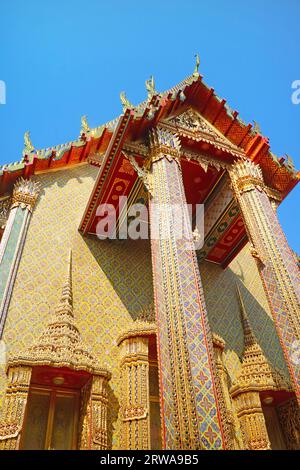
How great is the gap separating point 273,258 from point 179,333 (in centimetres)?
257

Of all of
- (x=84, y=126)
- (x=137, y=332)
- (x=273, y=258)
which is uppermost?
(x=84, y=126)

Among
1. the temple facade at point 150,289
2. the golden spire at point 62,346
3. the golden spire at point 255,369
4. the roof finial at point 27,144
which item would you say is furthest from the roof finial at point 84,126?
the golden spire at point 255,369

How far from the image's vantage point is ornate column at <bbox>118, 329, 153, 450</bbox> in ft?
18.4

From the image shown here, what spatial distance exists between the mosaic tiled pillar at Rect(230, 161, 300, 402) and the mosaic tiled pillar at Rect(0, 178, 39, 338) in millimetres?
4080

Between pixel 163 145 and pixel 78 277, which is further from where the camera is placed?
pixel 78 277

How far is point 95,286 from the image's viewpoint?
7.61 meters

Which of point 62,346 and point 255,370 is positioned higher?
point 255,370

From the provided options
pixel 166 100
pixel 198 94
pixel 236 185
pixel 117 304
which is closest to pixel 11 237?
pixel 117 304

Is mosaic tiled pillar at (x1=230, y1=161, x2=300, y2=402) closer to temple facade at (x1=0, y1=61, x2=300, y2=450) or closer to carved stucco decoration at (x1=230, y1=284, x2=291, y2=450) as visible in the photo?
temple facade at (x1=0, y1=61, x2=300, y2=450)

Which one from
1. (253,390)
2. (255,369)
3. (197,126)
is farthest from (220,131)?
(253,390)

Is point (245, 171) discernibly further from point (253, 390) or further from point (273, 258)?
point (253, 390)

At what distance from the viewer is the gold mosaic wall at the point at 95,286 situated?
6.56m

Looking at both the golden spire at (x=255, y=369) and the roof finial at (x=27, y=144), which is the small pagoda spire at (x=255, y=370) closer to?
A: the golden spire at (x=255, y=369)

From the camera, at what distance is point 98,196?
796 centimetres
